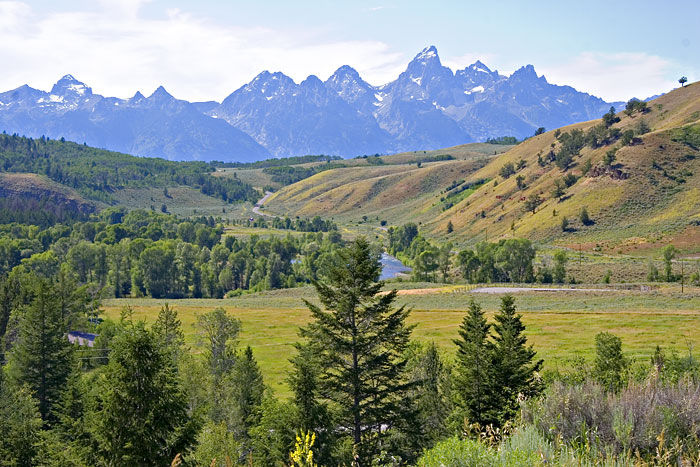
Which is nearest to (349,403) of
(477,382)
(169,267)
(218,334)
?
(477,382)

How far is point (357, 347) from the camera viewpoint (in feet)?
103

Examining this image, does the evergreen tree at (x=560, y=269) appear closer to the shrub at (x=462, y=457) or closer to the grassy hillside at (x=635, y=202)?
the grassy hillside at (x=635, y=202)

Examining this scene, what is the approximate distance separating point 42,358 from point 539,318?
7913cm

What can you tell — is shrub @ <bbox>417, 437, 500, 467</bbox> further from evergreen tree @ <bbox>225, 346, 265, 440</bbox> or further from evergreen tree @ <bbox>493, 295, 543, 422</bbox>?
evergreen tree @ <bbox>225, 346, 265, 440</bbox>

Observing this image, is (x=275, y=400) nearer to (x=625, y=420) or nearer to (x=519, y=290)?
(x=625, y=420)

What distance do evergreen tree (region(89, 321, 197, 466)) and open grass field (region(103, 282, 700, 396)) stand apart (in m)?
39.6

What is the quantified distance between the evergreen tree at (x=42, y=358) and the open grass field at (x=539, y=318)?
18.5m

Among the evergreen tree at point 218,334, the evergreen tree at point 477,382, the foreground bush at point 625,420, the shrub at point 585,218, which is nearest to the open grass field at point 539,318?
the evergreen tree at point 218,334

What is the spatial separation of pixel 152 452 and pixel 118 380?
3264 mm

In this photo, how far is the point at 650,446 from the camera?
13.6m

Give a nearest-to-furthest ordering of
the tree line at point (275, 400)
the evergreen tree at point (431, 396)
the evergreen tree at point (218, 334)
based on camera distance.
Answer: the tree line at point (275, 400) → the evergreen tree at point (431, 396) → the evergreen tree at point (218, 334)

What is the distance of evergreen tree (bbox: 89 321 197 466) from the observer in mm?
22547

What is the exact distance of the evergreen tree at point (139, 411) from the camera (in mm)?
22547

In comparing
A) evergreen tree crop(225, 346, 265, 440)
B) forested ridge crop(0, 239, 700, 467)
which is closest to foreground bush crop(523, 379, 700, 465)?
forested ridge crop(0, 239, 700, 467)
